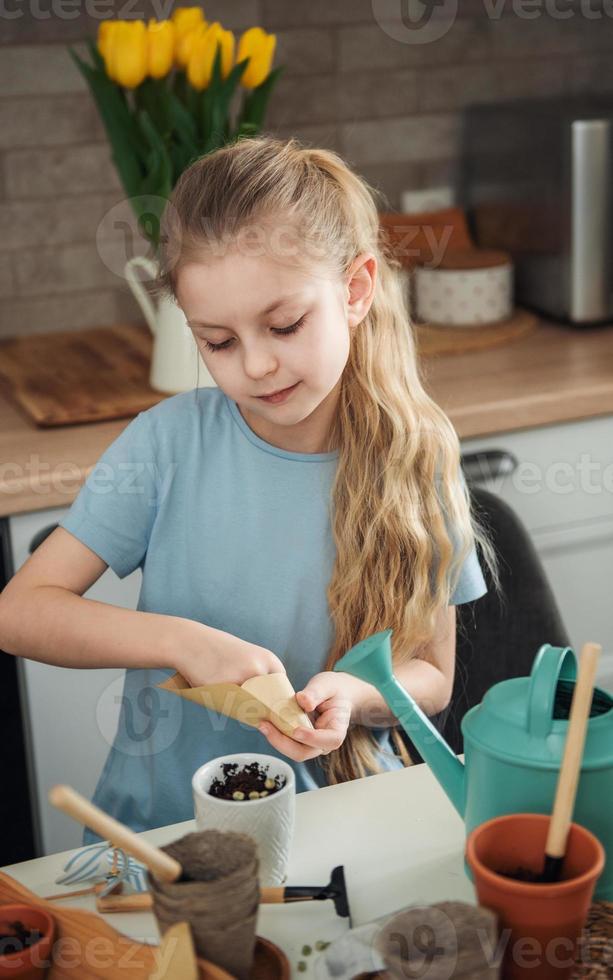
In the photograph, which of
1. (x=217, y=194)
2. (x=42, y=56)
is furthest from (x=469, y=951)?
(x=42, y=56)

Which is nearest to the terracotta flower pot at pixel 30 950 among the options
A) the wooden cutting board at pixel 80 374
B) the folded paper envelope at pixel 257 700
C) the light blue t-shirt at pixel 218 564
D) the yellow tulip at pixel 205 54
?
the folded paper envelope at pixel 257 700

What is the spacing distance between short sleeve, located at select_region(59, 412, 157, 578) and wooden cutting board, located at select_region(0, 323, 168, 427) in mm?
536

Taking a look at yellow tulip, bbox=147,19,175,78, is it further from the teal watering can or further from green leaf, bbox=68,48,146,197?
the teal watering can

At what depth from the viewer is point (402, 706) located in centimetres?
93

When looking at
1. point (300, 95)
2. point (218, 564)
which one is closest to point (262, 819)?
point (218, 564)

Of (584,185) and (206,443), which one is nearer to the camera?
(206,443)

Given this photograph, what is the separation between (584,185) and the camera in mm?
2111

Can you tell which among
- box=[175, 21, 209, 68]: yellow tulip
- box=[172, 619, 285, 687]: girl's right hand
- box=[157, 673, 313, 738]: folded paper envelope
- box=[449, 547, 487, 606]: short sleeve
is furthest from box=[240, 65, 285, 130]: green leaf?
box=[157, 673, 313, 738]: folded paper envelope

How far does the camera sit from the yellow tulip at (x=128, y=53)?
1770 mm

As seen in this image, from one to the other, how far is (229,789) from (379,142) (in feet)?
5.58

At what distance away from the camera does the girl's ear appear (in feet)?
4.04

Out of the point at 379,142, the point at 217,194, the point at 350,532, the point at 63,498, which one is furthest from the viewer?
the point at 379,142

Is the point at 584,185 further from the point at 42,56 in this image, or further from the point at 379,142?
the point at 42,56

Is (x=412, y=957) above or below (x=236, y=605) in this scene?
above
